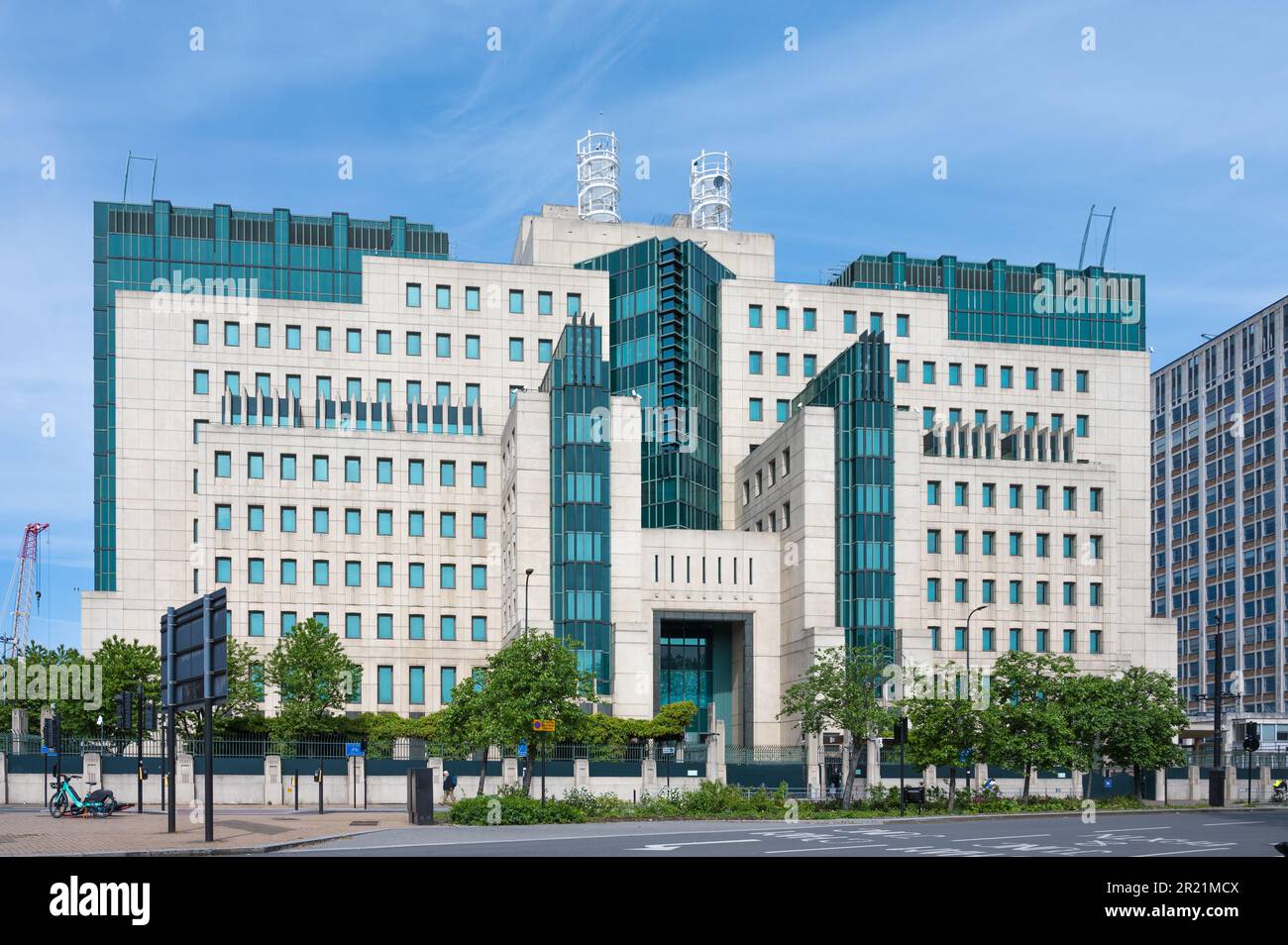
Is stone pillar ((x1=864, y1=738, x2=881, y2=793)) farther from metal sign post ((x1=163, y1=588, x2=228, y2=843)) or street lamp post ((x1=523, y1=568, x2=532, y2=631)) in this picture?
metal sign post ((x1=163, y1=588, x2=228, y2=843))

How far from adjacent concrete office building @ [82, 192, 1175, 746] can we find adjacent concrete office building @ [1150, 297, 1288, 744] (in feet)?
122

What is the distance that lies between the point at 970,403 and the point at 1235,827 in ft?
218

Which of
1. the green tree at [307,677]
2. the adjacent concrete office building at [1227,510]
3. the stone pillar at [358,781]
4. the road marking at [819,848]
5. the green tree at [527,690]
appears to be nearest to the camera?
the road marking at [819,848]

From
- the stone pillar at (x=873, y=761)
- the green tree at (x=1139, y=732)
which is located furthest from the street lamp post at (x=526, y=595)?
the green tree at (x=1139, y=732)

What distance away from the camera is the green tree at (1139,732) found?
62.7m

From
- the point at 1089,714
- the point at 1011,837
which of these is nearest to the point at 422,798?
the point at 1011,837

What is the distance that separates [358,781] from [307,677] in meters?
20.8

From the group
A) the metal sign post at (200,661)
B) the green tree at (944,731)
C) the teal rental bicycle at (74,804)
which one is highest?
the metal sign post at (200,661)

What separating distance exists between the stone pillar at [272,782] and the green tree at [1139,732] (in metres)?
37.0

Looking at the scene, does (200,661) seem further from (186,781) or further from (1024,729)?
(1024,729)

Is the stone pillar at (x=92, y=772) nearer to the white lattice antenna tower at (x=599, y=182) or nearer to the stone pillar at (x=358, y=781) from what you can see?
the stone pillar at (x=358, y=781)

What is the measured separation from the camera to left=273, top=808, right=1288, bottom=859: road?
28500 millimetres
